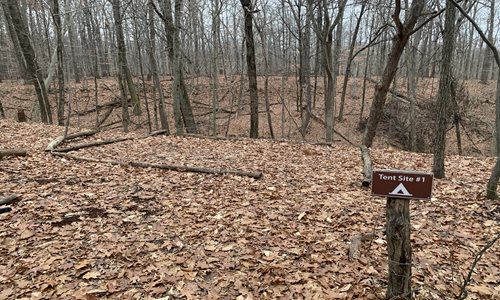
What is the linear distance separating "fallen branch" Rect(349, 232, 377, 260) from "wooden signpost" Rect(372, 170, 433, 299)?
0.75m

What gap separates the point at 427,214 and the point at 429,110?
49.3 feet

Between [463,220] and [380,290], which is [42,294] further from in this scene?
[463,220]

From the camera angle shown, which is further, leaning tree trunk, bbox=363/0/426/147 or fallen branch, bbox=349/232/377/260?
leaning tree trunk, bbox=363/0/426/147

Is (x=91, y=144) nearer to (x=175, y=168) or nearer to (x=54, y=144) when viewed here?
(x=54, y=144)

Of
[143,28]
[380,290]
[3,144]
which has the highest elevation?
[143,28]

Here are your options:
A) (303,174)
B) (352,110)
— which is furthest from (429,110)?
(303,174)

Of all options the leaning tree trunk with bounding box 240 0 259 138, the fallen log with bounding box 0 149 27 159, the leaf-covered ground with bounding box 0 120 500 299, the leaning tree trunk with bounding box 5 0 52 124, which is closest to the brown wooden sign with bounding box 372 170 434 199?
the leaf-covered ground with bounding box 0 120 500 299

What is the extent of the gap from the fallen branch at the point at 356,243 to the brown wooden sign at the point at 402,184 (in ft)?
4.55

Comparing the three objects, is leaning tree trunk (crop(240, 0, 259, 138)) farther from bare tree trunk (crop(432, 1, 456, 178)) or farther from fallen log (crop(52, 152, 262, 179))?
bare tree trunk (crop(432, 1, 456, 178))

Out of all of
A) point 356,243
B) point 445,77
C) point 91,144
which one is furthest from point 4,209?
point 445,77

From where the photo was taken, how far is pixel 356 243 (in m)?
3.94

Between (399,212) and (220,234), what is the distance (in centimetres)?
232

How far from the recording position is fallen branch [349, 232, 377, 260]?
372 centimetres

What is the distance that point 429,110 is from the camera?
1762 centimetres
